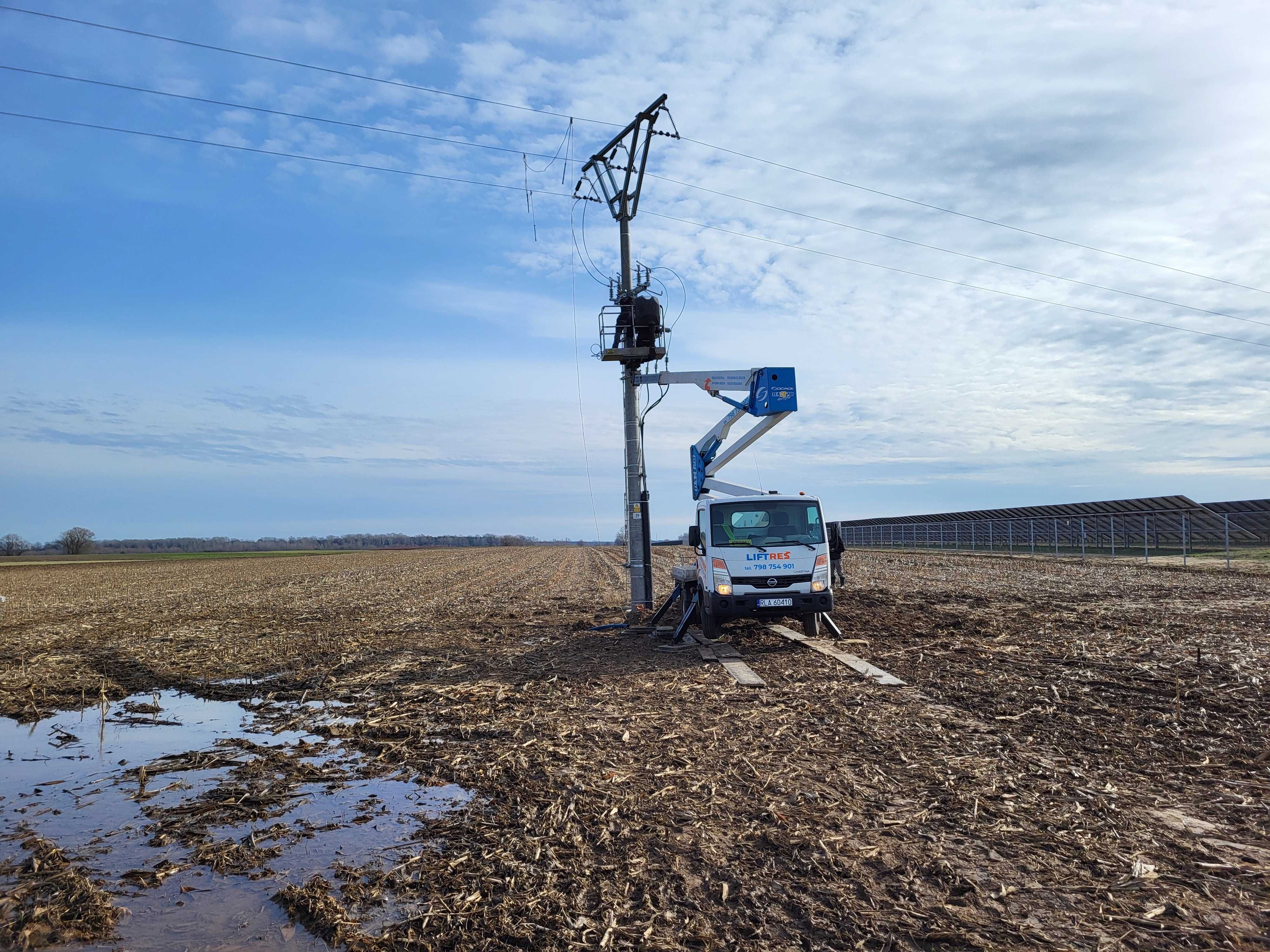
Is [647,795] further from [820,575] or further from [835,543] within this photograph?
[835,543]

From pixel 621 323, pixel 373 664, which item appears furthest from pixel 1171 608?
pixel 373 664

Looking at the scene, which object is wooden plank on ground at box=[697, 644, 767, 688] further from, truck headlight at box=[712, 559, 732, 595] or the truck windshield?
the truck windshield

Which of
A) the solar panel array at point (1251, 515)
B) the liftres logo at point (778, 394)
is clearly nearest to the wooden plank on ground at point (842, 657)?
the liftres logo at point (778, 394)

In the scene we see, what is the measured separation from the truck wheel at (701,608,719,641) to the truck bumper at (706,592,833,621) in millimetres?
619

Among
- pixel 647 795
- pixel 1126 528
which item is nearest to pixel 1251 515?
pixel 1126 528

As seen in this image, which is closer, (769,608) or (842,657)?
(842,657)

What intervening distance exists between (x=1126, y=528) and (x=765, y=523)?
3101cm

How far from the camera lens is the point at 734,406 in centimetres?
1762

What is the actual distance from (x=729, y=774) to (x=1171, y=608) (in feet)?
47.1

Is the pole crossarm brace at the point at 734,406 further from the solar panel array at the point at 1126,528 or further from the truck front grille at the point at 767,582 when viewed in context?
the solar panel array at the point at 1126,528

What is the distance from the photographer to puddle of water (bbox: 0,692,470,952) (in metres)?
4.60

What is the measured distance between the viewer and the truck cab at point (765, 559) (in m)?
13.8

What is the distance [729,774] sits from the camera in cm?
701

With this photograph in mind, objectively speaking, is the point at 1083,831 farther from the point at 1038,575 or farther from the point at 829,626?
the point at 1038,575
